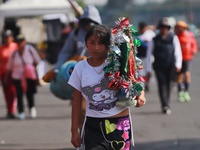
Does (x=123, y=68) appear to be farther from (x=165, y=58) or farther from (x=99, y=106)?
(x=165, y=58)

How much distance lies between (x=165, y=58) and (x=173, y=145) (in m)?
4.59

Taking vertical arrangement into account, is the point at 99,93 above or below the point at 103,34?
below

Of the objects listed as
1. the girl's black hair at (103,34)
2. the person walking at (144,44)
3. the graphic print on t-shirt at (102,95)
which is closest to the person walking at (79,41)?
the girl's black hair at (103,34)

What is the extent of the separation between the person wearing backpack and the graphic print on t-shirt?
826 centimetres

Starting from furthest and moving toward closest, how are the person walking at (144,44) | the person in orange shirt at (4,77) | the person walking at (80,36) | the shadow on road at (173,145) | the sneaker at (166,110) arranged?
the person walking at (144,44), the person in orange shirt at (4,77), the sneaker at (166,110), the shadow on road at (173,145), the person walking at (80,36)

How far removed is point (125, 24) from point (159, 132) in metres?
5.75

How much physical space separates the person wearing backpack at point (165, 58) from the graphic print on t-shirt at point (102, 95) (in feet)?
27.1

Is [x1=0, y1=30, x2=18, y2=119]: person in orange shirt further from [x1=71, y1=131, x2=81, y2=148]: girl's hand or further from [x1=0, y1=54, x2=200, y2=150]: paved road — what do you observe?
[x1=71, y1=131, x2=81, y2=148]: girl's hand

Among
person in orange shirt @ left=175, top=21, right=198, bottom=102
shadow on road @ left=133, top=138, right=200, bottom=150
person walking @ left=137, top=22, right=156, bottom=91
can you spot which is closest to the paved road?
shadow on road @ left=133, top=138, right=200, bottom=150

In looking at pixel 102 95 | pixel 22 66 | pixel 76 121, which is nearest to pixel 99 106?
pixel 102 95

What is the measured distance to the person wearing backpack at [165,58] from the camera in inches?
594

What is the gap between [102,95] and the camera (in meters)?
6.82

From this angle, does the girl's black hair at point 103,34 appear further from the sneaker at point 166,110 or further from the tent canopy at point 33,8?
the tent canopy at point 33,8

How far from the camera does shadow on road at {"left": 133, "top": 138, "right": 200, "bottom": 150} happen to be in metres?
10.5
